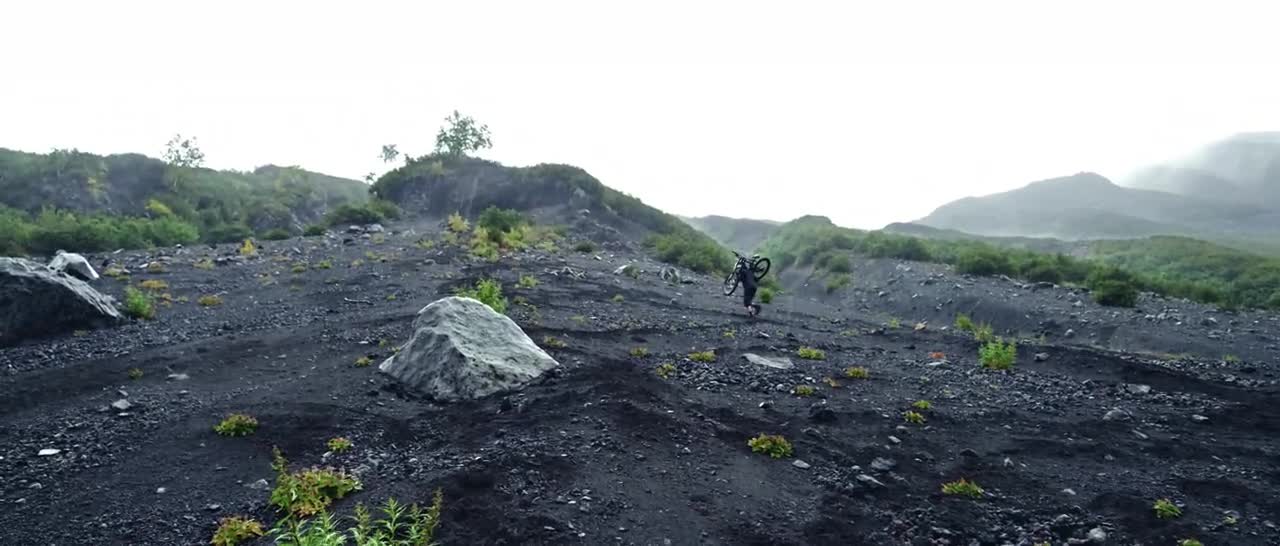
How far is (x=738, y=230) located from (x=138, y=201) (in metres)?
74.4

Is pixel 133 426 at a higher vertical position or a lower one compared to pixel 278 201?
lower

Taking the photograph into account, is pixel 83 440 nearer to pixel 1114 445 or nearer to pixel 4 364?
pixel 4 364

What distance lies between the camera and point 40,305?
13.6 metres

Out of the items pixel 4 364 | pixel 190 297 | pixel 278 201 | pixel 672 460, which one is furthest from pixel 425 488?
→ pixel 278 201

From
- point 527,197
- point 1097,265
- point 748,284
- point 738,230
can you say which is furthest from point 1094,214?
point 748,284

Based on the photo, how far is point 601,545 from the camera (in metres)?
6.25

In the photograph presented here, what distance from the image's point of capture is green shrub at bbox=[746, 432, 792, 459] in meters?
8.46

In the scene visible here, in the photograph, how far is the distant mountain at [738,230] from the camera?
89.6m

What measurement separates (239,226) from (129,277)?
63.2 feet

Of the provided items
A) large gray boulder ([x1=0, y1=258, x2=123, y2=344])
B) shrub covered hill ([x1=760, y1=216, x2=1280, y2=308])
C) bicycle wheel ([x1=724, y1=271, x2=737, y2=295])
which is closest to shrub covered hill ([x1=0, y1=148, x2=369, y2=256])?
large gray boulder ([x1=0, y1=258, x2=123, y2=344])

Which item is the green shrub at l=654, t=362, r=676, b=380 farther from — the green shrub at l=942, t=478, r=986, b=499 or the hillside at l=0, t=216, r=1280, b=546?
the green shrub at l=942, t=478, r=986, b=499

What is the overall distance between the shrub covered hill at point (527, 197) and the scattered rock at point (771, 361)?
99.0 ft

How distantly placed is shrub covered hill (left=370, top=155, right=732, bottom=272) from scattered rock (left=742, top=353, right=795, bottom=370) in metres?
30.2

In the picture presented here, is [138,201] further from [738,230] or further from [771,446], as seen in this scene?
[738,230]
